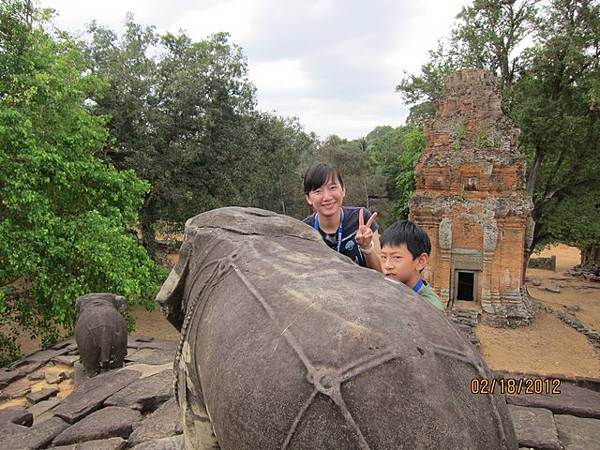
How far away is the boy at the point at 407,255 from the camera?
2385mm

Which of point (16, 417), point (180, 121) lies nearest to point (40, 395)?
point (16, 417)

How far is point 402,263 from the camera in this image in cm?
240

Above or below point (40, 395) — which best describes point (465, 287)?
below

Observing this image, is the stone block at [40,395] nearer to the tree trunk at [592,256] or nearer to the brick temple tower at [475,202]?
the brick temple tower at [475,202]

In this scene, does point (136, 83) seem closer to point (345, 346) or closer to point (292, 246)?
point (292, 246)

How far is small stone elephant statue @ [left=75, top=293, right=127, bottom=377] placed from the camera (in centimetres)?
538

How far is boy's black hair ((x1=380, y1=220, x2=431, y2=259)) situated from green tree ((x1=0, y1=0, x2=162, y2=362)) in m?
5.07

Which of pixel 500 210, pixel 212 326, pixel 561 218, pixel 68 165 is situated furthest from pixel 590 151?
pixel 212 326

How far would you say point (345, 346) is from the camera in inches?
44.7

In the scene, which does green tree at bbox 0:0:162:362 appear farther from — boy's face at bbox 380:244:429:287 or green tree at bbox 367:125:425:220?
green tree at bbox 367:125:425:220

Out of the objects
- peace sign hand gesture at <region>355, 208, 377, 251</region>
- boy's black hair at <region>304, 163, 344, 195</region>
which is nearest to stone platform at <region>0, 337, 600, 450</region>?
peace sign hand gesture at <region>355, 208, 377, 251</region>

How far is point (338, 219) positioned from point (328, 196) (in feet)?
0.77

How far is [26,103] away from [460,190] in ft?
34.9

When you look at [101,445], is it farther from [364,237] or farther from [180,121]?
[180,121]
